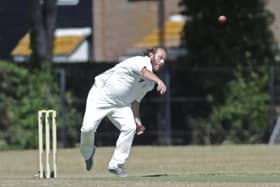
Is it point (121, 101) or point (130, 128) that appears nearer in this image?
point (130, 128)

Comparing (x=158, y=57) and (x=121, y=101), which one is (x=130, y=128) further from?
(x=158, y=57)

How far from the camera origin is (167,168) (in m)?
16.0

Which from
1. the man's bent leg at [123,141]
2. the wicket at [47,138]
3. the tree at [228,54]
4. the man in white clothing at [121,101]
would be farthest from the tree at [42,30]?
the man's bent leg at [123,141]

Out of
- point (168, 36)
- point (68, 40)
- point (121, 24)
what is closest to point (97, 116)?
point (168, 36)

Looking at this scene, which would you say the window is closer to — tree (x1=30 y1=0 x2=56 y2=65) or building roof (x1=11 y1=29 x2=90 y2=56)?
building roof (x1=11 y1=29 x2=90 y2=56)

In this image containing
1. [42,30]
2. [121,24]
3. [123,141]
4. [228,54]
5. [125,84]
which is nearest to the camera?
[123,141]

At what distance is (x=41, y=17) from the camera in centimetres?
2502

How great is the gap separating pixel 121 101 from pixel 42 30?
11.5 metres

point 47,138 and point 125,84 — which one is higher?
point 125,84

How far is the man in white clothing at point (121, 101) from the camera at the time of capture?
533 inches

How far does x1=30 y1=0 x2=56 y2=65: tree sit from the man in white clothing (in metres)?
11.1

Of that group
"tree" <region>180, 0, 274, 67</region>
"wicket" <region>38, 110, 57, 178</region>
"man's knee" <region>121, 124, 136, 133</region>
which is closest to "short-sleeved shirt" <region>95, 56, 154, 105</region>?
"man's knee" <region>121, 124, 136, 133</region>

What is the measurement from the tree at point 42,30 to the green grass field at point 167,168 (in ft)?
14.3

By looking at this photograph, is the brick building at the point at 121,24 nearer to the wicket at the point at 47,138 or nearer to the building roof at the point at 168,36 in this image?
the building roof at the point at 168,36
